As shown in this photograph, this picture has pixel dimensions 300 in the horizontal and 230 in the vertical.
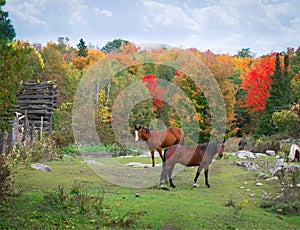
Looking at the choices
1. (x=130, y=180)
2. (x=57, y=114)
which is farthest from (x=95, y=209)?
(x=57, y=114)

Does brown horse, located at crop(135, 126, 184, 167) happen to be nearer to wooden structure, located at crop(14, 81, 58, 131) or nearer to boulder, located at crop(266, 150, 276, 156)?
boulder, located at crop(266, 150, 276, 156)

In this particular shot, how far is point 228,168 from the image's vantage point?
48.4 ft

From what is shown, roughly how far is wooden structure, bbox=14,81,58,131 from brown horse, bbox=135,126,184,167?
8.22 metres

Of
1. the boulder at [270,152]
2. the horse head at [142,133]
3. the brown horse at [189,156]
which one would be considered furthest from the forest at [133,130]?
the horse head at [142,133]

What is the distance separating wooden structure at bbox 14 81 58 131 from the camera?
20.1 metres

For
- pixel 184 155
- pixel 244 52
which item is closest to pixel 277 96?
pixel 184 155

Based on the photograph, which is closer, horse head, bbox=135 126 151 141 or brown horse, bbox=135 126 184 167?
horse head, bbox=135 126 151 141

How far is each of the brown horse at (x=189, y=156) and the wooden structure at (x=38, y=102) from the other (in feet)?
35.0

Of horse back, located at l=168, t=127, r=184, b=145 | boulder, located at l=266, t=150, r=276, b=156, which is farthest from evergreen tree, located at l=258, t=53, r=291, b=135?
horse back, located at l=168, t=127, r=184, b=145

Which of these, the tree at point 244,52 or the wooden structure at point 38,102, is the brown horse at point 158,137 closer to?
the wooden structure at point 38,102

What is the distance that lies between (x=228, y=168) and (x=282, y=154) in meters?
4.74

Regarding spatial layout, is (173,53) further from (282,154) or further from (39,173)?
(39,173)

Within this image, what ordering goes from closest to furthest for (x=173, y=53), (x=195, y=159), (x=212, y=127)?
(x=195, y=159) → (x=212, y=127) → (x=173, y=53)

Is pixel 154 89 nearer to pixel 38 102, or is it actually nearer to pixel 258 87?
pixel 38 102
